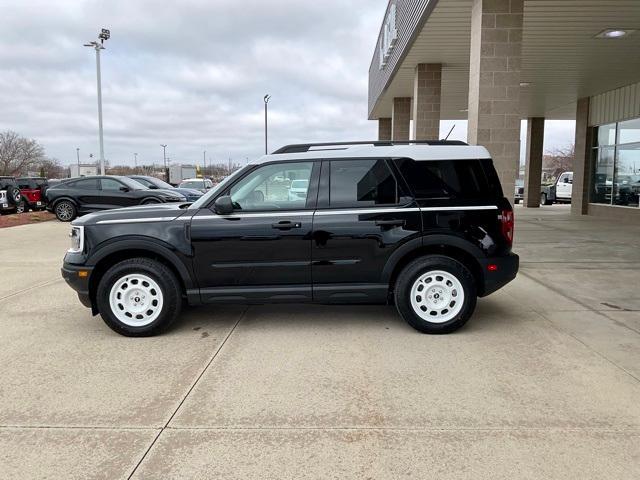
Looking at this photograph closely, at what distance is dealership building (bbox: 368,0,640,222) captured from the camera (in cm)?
922

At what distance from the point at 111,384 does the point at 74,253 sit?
173 cm

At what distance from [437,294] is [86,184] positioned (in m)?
15.7

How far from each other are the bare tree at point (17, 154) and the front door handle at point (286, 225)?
88.1 metres

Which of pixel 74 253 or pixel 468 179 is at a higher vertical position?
pixel 468 179

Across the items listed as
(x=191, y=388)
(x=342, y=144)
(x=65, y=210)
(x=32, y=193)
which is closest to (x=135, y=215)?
(x=191, y=388)

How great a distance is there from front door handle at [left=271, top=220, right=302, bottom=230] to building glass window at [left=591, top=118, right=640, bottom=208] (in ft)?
53.0

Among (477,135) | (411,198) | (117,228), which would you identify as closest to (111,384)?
(117,228)

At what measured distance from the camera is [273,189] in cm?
543

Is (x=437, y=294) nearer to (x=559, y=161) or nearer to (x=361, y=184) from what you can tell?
(x=361, y=184)

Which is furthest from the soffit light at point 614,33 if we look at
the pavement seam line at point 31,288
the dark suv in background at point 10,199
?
the dark suv in background at point 10,199

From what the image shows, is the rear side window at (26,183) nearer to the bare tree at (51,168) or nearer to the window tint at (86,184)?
the window tint at (86,184)

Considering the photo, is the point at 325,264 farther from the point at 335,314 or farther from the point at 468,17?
the point at 468,17

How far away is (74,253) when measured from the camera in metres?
5.38

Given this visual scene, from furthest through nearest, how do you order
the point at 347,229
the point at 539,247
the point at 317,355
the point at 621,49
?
1. the point at 621,49
2. the point at 539,247
3. the point at 347,229
4. the point at 317,355
